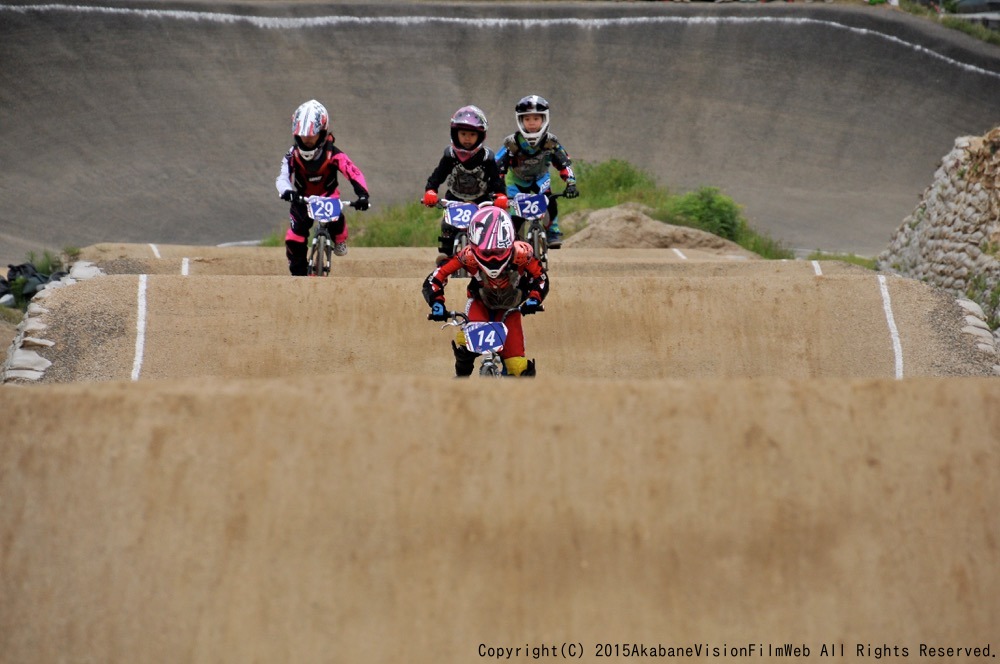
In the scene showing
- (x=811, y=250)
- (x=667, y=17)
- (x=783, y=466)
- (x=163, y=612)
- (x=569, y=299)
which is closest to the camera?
(x=163, y=612)

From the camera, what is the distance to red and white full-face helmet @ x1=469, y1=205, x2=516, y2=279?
29.2 feet

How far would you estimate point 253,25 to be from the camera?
27.8 m

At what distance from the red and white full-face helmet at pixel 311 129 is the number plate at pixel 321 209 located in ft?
1.41

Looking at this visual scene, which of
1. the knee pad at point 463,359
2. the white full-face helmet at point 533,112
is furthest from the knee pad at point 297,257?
the knee pad at point 463,359

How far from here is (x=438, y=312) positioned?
29.9 ft

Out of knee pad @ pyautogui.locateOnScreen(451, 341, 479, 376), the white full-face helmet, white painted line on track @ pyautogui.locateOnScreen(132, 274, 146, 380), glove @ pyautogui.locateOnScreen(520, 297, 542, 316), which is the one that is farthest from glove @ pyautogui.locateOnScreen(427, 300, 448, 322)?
the white full-face helmet

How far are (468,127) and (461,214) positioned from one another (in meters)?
0.91

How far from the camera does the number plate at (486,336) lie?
870 centimetres

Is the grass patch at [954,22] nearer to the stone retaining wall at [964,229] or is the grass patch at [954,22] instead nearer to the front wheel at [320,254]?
the stone retaining wall at [964,229]

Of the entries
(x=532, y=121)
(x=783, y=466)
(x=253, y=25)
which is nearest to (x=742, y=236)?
(x=532, y=121)

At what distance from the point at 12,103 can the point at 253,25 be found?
19.9 ft

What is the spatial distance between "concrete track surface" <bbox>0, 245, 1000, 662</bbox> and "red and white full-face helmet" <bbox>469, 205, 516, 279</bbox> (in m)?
2.97

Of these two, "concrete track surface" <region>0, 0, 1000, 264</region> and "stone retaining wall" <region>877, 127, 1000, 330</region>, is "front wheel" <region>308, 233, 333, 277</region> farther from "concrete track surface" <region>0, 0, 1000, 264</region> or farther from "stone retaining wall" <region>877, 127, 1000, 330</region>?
"concrete track surface" <region>0, 0, 1000, 264</region>

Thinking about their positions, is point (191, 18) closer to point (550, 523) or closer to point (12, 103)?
point (12, 103)
